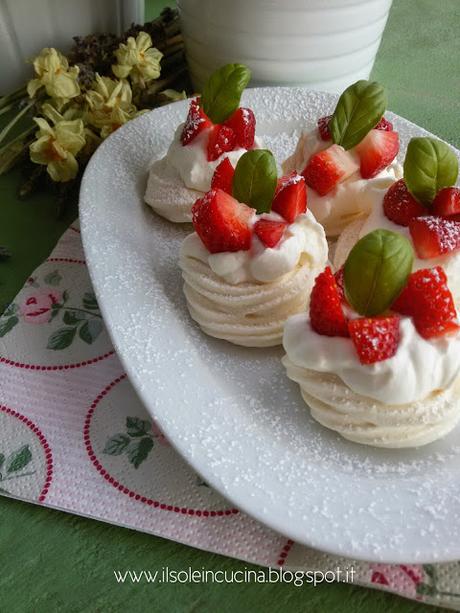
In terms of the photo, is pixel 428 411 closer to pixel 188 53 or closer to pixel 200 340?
pixel 200 340

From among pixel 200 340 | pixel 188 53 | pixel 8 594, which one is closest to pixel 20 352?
pixel 200 340

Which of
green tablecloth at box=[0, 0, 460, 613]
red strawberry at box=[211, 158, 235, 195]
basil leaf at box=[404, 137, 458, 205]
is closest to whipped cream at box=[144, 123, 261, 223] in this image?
red strawberry at box=[211, 158, 235, 195]

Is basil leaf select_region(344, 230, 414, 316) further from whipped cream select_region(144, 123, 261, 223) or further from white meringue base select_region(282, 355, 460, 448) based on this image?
whipped cream select_region(144, 123, 261, 223)

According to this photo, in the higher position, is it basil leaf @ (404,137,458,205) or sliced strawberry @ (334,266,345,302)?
basil leaf @ (404,137,458,205)

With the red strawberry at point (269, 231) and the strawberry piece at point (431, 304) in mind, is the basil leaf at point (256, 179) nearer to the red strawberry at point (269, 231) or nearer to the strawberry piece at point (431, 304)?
the red strawberry at point (269, 231)

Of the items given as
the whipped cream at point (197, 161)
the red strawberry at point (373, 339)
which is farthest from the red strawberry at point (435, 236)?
the whipped cream at point (197, 161)
